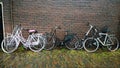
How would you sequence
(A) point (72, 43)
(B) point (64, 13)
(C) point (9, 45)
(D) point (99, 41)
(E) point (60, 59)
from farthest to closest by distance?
(A) point (72, 43) < (B) point (64, 13) < (D) point (99, 41) < (C) point (9, 45) < (E) point (60, 59)

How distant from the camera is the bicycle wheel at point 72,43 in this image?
815cm

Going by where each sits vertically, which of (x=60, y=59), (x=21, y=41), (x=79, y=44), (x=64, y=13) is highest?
(x=64, y=13)

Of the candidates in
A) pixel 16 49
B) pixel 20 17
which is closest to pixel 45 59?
pixel 16 49

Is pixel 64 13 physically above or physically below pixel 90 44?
above

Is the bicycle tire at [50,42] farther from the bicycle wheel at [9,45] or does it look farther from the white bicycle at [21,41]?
the bicycle wheel at [9,45]

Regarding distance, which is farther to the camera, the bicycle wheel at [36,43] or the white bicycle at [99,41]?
the white bicycle at [99,41]

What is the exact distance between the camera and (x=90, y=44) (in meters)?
8.05

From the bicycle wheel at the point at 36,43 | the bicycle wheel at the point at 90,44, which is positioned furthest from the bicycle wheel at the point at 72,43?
the bicycle wheel at the point at 36,43

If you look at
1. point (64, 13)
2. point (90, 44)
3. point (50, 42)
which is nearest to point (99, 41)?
point (90, 44)

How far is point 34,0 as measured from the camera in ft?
26.3

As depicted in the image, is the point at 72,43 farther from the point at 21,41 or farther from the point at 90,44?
the point at 21,41

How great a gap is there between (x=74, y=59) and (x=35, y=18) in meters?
2.28

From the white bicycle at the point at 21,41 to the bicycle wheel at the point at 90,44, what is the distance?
1.56 meters

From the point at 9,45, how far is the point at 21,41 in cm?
44
